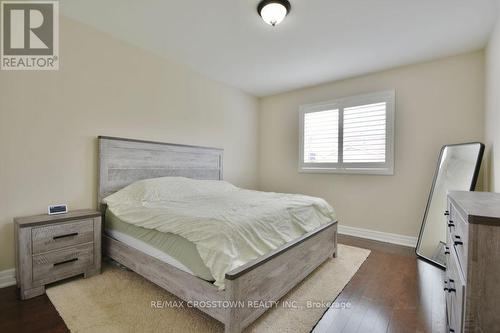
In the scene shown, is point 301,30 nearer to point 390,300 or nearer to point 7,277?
point 390,300

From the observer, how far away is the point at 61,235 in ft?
6.79

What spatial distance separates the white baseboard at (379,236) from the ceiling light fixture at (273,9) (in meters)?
3.22

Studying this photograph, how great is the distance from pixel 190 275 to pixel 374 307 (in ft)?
4.79

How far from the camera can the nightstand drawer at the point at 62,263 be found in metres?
1.96

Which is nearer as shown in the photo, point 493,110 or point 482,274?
point 482,274

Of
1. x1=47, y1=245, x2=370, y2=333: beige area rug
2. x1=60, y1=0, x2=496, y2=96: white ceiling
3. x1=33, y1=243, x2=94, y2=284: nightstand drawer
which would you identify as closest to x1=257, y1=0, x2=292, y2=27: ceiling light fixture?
x1=60, y1=0, x2=496, y2=96: white ceiling

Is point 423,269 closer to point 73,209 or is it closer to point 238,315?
point 238,315

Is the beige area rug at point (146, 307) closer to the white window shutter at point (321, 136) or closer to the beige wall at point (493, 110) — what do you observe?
the beige wall at point (493, 110)

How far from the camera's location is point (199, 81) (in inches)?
148

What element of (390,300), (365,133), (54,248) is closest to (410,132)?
(365,133)

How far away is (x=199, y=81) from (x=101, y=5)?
1.68 m

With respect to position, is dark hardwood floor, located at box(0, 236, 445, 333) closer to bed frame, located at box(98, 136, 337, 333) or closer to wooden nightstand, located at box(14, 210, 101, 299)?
wooden nightstand, located at box(14, 210, 101, 299)

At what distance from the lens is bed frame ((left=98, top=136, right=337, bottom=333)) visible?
1436 mm

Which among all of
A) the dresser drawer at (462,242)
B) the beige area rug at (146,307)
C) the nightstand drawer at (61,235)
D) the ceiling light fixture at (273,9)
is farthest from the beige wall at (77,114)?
the dresser drawer at (462,242)
